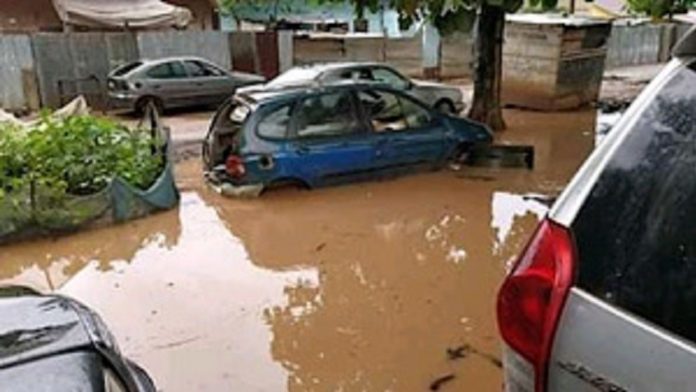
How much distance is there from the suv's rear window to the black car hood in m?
2.09

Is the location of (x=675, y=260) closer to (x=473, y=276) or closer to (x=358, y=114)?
(x=473, y=276)

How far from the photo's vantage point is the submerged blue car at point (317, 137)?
8.68 m


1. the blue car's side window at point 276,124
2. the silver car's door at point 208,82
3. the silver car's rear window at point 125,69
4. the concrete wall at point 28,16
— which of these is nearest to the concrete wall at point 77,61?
the silver car's rear window at point 125,69

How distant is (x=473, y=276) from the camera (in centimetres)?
652

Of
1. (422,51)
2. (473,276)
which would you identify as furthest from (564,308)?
(422,51)

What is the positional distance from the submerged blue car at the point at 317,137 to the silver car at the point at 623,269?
7034 mm

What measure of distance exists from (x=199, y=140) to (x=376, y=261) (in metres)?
7.03

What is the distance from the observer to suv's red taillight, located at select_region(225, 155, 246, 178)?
8680 millimetres

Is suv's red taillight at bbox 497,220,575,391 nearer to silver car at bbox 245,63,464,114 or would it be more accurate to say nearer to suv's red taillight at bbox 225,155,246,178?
suv's red taillight at bbox 225,155,246,178

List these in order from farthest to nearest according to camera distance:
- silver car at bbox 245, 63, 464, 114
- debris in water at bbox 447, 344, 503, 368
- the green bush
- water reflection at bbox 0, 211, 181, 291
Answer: silver car at bbox 245, 63, 464, 114, the green bush, water reflection at bbox 0, 211, 181, 291, debris in water at bbox 447, 344, 503, 368

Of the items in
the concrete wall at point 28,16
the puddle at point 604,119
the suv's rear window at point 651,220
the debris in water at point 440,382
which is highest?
the suv's rear window at point 651,220

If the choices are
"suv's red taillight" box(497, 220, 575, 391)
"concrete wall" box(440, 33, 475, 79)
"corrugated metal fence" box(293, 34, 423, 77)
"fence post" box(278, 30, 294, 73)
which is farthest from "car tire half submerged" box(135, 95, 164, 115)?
"suv's red taillight" box(497, 220, 575, 391)

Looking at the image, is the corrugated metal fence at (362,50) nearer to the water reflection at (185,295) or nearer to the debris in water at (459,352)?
the water reflection at (185,295)

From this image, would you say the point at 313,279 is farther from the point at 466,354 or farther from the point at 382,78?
the point at 382,78
